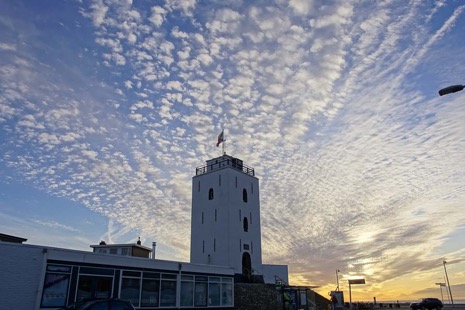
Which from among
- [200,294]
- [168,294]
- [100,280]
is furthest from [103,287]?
[200,294]

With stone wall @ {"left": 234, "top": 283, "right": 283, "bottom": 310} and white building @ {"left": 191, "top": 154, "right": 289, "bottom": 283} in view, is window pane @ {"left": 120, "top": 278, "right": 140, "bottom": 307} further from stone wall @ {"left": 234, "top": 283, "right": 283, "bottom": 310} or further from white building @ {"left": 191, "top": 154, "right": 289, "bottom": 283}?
white building @ {"left": 191, "top": 154, "right": 289, "bottom": 283}

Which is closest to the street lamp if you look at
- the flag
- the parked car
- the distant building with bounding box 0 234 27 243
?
the parked car

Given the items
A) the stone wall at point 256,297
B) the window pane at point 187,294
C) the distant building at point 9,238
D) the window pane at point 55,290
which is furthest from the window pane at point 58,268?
the stone wall at point 256,297

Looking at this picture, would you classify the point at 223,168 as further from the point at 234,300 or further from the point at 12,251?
the point at 12,251

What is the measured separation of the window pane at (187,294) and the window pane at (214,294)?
1.94m

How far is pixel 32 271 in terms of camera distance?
18891 millimetres

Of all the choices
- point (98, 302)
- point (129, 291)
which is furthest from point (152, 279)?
point (98, 302)

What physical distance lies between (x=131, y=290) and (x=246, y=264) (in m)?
18.5

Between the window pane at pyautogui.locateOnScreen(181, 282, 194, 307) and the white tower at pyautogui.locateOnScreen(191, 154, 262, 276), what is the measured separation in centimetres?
1101

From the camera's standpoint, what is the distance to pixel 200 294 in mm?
27625

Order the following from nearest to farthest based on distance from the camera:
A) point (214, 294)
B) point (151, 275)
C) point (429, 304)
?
point (151, 275) → point (214, 294) → point (429, 304)

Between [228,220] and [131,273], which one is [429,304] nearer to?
[228,220]

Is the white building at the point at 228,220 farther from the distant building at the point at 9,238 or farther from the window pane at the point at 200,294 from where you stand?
the distant building at the point at 9,238

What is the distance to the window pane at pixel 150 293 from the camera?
23.7m
